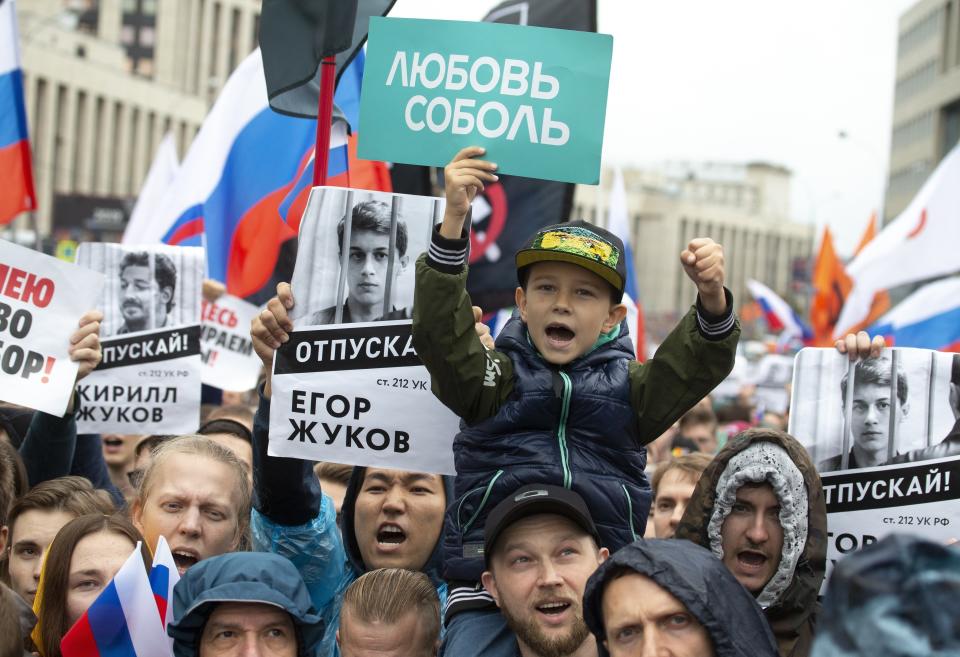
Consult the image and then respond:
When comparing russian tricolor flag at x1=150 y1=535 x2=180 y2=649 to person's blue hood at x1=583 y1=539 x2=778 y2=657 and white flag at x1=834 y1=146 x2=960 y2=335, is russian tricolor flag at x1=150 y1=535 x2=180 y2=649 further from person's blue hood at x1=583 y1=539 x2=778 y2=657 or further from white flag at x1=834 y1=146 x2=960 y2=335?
white flag at x1=834 y1=146 x2=960 y2=335

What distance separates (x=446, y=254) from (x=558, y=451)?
564mm

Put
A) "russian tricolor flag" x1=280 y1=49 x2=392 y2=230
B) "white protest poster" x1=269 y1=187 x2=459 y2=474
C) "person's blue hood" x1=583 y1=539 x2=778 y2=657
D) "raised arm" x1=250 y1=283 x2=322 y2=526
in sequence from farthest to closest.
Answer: "russian tricolor flag" x1=280 y1=49 x2=392 y2=230
"white protest poster" x1=269 y1=187 x2=459 y2=474
"raised arm" x1=250 y1=283 x2=322 y2=526
"person's blue hood" x1=583 y1=539 x2=778 y2=657

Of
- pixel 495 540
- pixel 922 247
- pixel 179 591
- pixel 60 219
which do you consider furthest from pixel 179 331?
pixel 60 219

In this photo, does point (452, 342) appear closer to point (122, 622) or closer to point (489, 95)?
point (489, 95)

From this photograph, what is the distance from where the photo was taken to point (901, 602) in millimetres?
1786

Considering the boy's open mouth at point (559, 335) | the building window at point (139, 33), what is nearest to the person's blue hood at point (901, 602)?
the boy's open mouth at point (559, 335)

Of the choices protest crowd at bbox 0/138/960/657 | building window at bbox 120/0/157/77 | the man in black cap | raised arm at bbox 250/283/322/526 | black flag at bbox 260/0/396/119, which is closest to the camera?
protest crowd at bbox 0/138/960/657

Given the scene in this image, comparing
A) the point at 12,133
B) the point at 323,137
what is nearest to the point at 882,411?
the point at 323,137

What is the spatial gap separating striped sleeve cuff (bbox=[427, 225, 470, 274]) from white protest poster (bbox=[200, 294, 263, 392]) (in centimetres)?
453

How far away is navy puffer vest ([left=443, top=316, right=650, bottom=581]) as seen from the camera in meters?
3.47

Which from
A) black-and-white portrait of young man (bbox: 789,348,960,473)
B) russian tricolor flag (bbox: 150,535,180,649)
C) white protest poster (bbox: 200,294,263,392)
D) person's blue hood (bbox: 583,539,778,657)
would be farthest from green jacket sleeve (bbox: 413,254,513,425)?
white protest poster (bbox: 200,294,263,392)

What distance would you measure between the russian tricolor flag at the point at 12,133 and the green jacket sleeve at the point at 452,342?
4022mm

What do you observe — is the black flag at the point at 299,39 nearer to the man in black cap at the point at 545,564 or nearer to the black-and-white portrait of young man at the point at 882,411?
the black-and-white portrait of young man at the point at 882,411

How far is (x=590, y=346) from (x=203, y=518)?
4.69 feet
